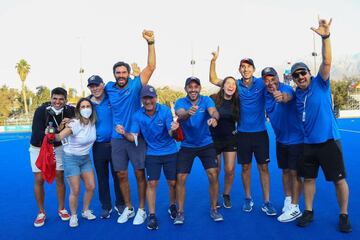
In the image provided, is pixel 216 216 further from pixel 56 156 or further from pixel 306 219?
pixel 56 156

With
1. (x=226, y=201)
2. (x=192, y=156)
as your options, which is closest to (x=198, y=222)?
(x=226, y=201)

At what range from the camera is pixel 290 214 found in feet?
14.6

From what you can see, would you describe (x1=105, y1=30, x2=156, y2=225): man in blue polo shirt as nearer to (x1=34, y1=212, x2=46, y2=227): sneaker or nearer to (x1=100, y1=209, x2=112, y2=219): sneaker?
(x1=100, y1=209, x2=112, y2=219): sneaker

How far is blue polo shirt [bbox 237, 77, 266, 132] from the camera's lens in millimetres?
4910

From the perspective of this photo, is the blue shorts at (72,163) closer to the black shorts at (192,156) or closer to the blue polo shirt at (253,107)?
the black shorts at (192,156)

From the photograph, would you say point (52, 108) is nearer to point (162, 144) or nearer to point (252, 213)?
point (162, 144)

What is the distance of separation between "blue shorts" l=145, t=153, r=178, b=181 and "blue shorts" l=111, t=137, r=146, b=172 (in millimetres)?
178

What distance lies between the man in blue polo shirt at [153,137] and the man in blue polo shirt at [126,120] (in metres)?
0.18

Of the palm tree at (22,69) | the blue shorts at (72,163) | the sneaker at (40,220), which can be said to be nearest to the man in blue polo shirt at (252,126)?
the blue shorts at (72,163)

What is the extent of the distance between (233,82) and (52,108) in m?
2.83

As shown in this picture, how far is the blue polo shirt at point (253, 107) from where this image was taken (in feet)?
16.1

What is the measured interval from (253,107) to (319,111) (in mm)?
1045

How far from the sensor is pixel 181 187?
15.2ft

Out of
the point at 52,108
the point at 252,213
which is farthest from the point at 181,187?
the point at 52,108
